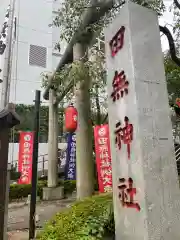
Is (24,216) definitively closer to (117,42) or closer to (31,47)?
(117,42)

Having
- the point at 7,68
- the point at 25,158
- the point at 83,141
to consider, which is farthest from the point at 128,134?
the point at 25,158

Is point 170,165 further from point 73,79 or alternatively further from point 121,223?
point 73,79

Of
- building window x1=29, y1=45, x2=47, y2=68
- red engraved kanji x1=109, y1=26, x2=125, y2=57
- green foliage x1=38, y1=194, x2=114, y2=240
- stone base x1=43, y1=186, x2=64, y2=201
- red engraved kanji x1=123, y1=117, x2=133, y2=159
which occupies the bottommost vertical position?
stone base x1=43, y1=186, x2=64, y2=201

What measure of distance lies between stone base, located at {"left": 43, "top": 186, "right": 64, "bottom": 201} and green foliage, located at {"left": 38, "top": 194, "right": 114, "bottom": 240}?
804cm

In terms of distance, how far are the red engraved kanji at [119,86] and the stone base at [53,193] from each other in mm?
9090

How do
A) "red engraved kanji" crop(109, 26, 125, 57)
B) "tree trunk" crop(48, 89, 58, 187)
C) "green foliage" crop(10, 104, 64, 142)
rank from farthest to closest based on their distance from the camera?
"green foliage" crop(10, 104, 64, 142)
"tree trunk" crop(48, 89, 58, 187)
"red engraved kanji" crop(109, 26, 125, 57)

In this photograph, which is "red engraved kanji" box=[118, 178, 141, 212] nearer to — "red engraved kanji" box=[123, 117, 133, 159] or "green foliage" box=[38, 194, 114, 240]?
"red engraved kanji" box=[123, 117, 133, 159]

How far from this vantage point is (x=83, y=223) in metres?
3.20

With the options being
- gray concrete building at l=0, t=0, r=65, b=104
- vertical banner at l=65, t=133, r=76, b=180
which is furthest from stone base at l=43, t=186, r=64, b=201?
gray concrete building at l=0, t=0, r=65, b=104

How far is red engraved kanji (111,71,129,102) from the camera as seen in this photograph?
308 cm

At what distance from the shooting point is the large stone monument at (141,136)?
270 cm

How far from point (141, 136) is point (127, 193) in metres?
0.73

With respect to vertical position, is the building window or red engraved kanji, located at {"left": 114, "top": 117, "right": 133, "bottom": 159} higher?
the building window

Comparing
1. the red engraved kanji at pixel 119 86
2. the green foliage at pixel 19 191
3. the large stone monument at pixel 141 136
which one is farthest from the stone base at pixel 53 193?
the red engraved kanji at pixel 119 86
